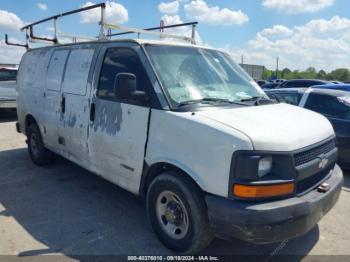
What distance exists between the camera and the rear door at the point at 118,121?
3.67 m

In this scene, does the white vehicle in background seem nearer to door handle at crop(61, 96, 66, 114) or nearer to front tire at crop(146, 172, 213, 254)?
door handle at crop(61, 96, 66, 114)

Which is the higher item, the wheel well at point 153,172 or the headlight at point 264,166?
the headlight at point 264,166

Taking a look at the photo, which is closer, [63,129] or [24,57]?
[63,129]

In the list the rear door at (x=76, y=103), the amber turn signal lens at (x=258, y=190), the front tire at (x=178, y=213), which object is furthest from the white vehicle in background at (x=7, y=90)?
the amber turn signal lens at (x=258, y=190)

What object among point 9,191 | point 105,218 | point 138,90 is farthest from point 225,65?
point 9,191

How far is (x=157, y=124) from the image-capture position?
3441 millimetres

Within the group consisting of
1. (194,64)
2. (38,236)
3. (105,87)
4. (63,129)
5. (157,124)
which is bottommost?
(38,236)

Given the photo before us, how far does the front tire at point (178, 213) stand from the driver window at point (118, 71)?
93 centimetres

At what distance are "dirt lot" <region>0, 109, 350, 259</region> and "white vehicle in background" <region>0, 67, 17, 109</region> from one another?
6.55 meters

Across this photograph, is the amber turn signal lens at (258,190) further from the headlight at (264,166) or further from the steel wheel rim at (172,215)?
the steel wheel rim at (172,215)

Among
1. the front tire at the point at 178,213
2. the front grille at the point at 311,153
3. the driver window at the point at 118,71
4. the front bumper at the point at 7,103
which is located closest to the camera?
the front grille at the point at 311,153

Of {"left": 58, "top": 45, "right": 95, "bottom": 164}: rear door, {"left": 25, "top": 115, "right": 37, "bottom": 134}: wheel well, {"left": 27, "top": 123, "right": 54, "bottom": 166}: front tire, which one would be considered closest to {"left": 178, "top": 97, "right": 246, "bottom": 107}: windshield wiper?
{"left": 58, "top": 45, "right": 95, "bottom": 164}: rear door

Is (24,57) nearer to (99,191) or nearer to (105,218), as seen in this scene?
(99,191)

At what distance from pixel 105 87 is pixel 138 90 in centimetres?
74
